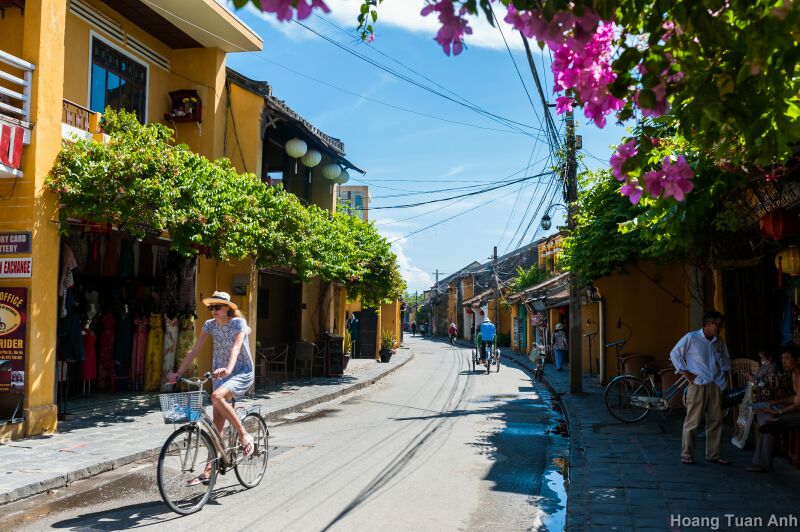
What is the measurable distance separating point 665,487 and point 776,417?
1454 millimetres

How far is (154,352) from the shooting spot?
12.9 meters

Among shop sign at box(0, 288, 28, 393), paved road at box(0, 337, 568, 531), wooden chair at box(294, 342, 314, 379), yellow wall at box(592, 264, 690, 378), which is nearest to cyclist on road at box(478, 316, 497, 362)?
yellow wall at box(592, 264, 690, 378)

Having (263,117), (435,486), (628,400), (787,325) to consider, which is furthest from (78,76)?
(787,325)

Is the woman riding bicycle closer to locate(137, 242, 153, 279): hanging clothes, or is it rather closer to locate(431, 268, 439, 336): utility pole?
locate(137, 242, 153, 279): hanging clothes

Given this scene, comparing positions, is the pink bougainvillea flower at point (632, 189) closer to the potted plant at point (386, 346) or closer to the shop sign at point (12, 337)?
the shop sign at point (12, 337)

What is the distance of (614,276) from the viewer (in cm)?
1664

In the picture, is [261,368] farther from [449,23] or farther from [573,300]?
[449,23]

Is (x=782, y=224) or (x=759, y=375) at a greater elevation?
(x=782, y=224)

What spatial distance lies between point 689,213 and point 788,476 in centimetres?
296

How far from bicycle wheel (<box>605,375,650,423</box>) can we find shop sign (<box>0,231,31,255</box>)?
913cm

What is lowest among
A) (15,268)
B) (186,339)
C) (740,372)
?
(740,372)

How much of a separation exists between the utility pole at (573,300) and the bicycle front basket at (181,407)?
10.5m

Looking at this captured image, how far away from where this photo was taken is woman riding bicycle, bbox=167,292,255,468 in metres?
5.89

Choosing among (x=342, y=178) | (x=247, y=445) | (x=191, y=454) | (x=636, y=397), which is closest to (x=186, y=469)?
(x=191, y=454)
